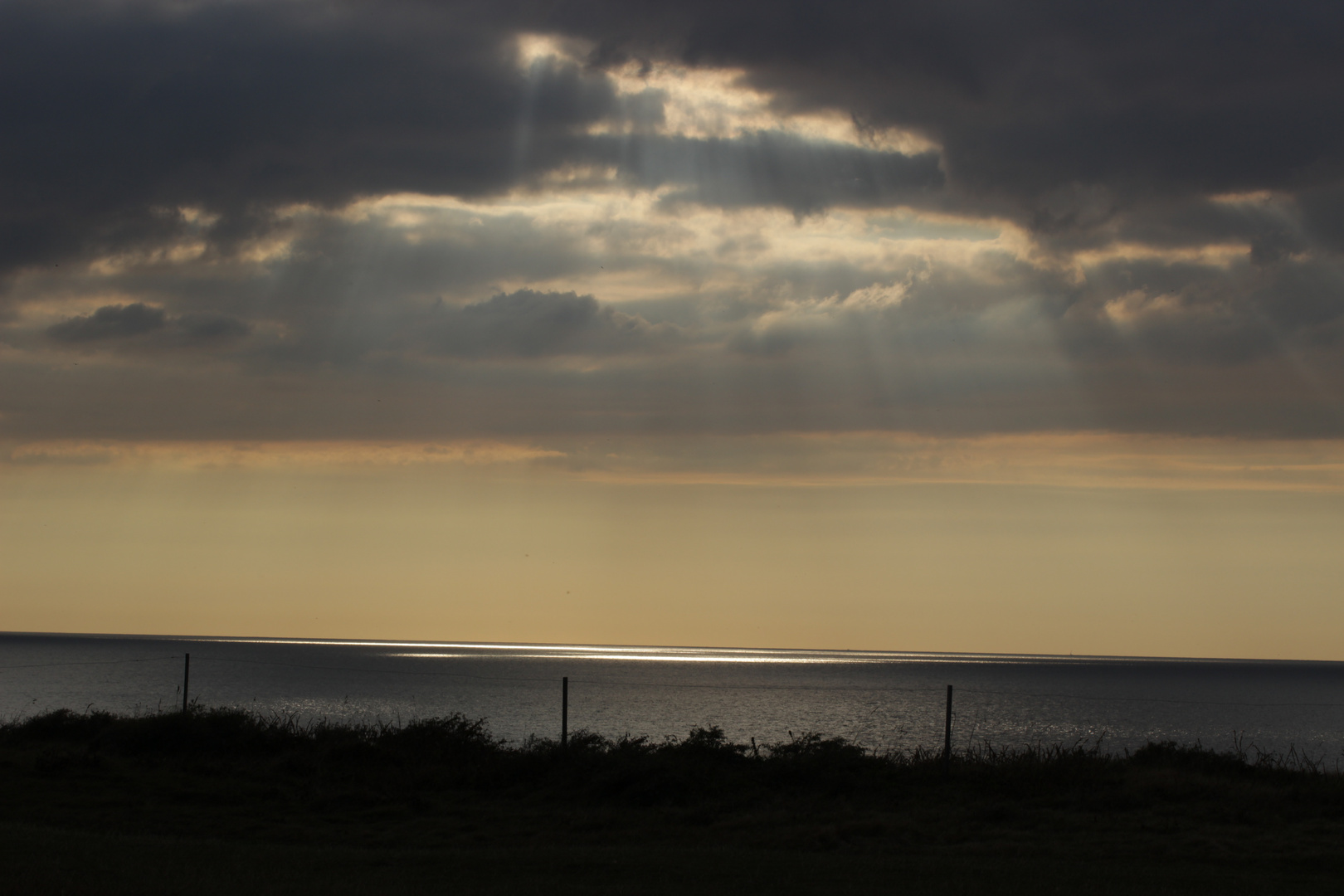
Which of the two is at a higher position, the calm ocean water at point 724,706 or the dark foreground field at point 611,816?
the dark foreground field at point 611,816

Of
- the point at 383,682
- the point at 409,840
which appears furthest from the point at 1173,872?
the point at 383,682

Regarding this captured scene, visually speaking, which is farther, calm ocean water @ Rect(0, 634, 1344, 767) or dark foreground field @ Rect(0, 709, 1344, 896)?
calm ocean water @ Rect(0, 634, 1344, 767)

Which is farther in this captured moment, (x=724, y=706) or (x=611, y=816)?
(x=724, y=706)

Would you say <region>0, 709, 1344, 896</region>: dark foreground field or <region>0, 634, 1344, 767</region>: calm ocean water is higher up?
<region>0, 709, 1344, 896</region>: dark foreground field

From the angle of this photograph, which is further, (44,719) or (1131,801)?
(44,719)

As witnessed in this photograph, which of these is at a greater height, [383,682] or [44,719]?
[44,719]

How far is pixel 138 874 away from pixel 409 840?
14.9 ft

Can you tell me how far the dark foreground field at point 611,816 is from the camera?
13172 millimetres

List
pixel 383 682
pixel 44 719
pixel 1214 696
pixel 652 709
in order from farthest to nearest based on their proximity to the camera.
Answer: pixel 1214 696 → pixel 383 682 → pixel 652 709 → pixel 44 719

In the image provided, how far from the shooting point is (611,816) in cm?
1753

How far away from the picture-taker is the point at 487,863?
1412 centimetres

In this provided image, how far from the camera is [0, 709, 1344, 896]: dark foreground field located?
43.2 feet

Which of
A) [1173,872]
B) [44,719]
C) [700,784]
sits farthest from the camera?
[44,719]

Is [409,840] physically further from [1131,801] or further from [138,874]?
[1131,801]
